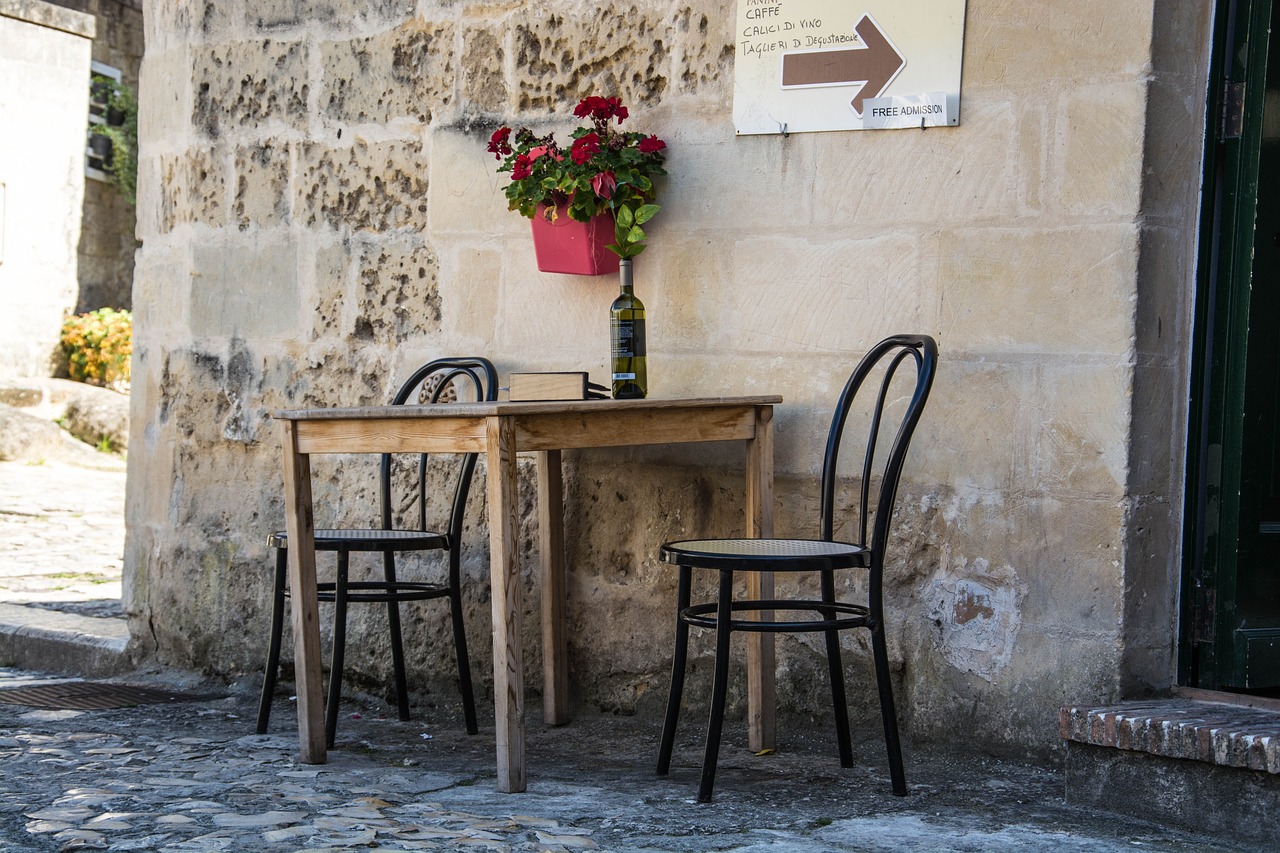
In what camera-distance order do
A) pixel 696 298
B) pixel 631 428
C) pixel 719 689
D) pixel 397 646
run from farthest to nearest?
pixel 397 646
pixel 696 298
pixel 631 428
pixel 719 689

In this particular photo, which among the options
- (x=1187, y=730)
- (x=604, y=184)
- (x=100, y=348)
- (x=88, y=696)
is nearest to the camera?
(x=1187, y=730)

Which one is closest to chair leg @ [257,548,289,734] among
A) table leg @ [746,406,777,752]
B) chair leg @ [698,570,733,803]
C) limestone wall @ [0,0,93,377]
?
table leg @ [746,406,777,752]

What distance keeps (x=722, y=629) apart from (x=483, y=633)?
4.15ft

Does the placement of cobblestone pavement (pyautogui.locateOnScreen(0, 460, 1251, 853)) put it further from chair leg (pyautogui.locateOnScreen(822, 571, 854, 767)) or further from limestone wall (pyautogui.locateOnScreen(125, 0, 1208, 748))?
limestone wall (pyautogui.locateOnScreen(125, 0, 1208, 748))

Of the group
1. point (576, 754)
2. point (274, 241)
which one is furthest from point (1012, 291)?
→ point (274, 241)

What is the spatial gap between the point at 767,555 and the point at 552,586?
1072 millimetres

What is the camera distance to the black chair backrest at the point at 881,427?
10.4ft

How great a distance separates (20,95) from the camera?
1385 centimetres

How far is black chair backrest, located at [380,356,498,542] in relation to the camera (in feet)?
13.0

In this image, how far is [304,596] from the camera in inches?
135

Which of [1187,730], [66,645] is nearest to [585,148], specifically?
[1187,730]

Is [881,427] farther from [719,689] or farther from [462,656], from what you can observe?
[462,656]

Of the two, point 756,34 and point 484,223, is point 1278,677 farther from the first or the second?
point 484,223

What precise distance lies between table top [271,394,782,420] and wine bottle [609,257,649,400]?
0.99 ft
